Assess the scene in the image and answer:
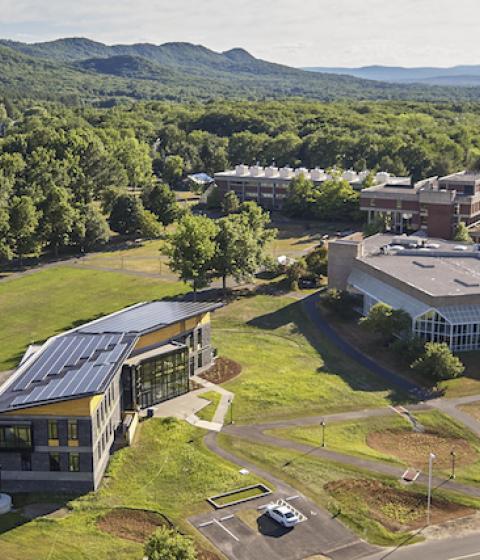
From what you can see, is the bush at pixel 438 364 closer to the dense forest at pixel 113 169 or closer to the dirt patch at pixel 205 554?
the dirt patch at pixel 205 554

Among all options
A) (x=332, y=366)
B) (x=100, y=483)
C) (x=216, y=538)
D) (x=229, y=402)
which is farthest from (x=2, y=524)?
(x=332, y=366)

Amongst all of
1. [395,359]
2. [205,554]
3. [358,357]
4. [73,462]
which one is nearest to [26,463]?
[73,462]

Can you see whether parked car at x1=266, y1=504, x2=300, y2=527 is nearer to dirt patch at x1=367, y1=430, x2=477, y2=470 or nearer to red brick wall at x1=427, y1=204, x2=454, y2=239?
dirt patch at x1=367, y1=430, x2=477, y2=470

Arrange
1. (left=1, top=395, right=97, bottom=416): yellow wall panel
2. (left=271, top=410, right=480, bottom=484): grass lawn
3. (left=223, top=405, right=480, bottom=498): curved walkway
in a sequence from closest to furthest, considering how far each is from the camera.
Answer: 1. (left=1, top=395, right=97, bottom=416): yellow wall panel
2. (left=223, top=405, right=480, bottom=498): curved walkway
3. (left=271, top=410, right=480, bottom=484): grass lawn

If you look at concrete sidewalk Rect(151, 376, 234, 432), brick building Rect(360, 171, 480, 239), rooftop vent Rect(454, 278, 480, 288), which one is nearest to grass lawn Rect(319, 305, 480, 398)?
rooftop vent Rect(454, 278, 480, 288)

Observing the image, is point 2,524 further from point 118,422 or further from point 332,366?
point 332,366

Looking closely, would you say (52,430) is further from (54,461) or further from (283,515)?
(283,515)
